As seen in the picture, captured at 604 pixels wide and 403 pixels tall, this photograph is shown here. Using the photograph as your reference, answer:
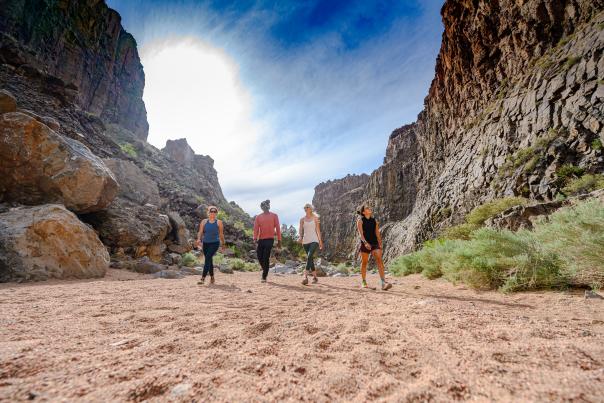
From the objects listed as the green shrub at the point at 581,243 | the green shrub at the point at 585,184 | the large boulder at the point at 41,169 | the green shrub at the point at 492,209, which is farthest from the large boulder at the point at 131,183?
the green shrub at the point at 585,184

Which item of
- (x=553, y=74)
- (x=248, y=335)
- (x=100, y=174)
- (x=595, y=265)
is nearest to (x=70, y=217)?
(x=100, y=174)

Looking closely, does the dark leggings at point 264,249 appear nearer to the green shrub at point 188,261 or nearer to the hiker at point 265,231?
the hiker at point 265,231

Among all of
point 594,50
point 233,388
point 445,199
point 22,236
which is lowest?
point 233,388

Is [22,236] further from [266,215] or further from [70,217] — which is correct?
[266,215]

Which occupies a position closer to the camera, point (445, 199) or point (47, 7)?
point (445, 199)

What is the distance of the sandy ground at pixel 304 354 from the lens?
1.19 m

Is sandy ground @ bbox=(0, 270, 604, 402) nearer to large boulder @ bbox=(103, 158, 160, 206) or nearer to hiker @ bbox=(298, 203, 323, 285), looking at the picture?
hiker @ bbox=(298, 203, 323, 285)

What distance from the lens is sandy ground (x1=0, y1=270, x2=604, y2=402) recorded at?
3.91ft

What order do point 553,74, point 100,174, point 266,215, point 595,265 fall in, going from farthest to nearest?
1. point 553,74
2. point 100,174
3. point 266,215
4. point 595,265

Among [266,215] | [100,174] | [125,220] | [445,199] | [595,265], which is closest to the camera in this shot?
[595,265]

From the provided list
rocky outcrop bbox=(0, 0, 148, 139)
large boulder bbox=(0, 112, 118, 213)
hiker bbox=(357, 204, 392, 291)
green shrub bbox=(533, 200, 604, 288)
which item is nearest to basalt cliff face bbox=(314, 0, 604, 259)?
green shrub bbox=(533, 200, 604, 288)

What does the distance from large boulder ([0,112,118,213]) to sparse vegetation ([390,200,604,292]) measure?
10.0 m

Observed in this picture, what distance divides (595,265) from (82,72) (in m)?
54.7

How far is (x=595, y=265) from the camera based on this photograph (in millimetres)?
3309
